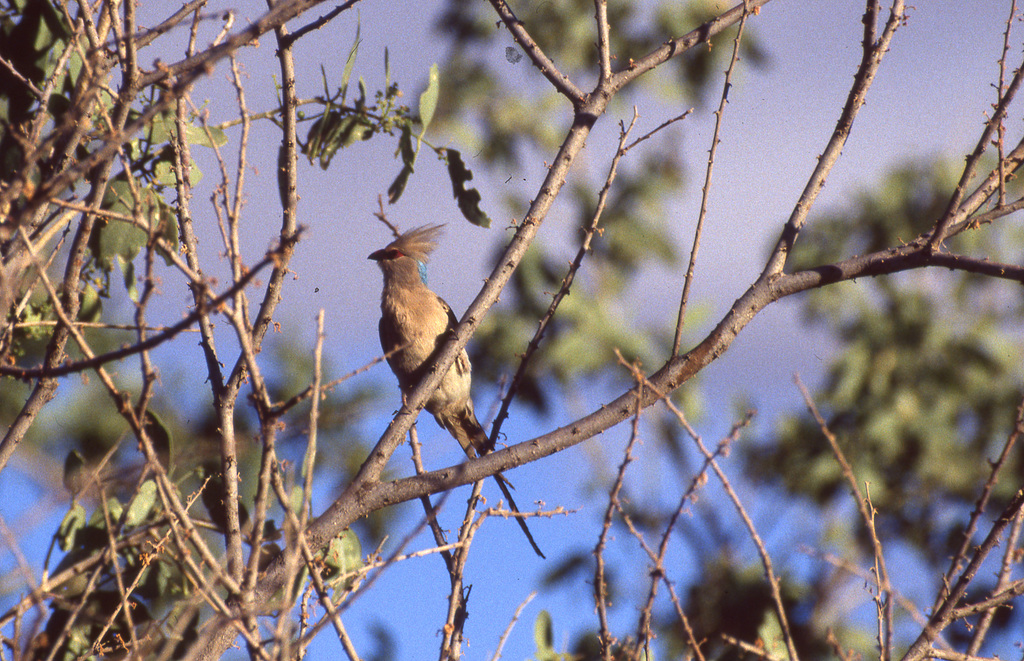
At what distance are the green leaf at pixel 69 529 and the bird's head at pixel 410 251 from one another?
8.07 feet

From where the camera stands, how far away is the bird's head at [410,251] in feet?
17.8

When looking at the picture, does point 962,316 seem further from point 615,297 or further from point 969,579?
point 969,579

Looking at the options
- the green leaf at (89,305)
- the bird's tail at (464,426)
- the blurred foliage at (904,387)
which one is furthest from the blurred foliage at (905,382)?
the green leaf at (89,305)

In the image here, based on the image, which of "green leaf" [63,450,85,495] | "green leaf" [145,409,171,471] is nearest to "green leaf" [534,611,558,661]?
"green leaf" [145,409,171,471]

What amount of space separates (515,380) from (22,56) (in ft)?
7.07

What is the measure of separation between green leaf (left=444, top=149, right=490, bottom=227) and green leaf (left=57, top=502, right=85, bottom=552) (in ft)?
6.05

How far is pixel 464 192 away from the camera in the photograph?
147 inches

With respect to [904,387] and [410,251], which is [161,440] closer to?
[410,251]

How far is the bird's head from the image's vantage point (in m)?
5.43

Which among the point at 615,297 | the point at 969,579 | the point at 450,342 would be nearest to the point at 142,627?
the point at 450,342

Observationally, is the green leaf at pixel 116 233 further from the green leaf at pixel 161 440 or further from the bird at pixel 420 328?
the bird at pixel 420 328

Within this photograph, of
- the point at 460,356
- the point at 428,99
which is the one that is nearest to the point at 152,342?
the point at 428,99

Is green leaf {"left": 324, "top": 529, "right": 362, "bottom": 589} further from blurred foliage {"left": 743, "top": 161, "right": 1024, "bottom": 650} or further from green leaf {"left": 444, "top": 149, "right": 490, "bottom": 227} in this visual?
blurred foliage {"left": 743, "top": 161, "right": 1024, "bottom": 650}

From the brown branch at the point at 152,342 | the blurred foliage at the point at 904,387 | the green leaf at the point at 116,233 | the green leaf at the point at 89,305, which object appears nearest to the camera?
the brown branch at the point at 152,342
